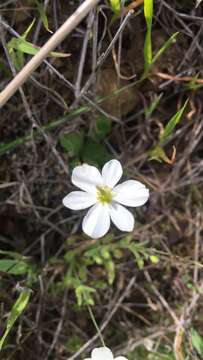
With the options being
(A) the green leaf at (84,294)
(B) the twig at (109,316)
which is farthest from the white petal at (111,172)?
(B) the twig at (109,316)

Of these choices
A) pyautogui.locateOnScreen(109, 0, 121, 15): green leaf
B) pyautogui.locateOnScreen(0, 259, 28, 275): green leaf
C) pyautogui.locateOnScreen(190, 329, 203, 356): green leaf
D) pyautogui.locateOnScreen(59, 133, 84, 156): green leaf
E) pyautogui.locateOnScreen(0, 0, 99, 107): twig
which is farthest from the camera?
pyautogui.locateOnScreen(59, 133, 84, 156): green leaf

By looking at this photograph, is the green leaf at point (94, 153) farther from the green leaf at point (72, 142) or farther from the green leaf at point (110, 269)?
the green leaf at point (110, 269)

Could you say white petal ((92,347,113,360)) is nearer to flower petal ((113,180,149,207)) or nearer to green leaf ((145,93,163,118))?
flower petal ((113,180,149,207))

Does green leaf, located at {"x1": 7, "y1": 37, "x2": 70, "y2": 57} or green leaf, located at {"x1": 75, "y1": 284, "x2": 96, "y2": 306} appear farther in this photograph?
green leaf, located at {"x1": 75, "y1": 284, "x2": 96, "y2": 306}

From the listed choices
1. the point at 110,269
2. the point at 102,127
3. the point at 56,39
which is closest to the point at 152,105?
the point at 102,127

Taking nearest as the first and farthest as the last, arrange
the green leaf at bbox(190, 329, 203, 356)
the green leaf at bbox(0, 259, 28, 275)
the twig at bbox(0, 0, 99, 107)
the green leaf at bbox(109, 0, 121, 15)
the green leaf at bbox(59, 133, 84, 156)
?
the twig at bbox(0, 0, 99, 107), the green leaf at bbox(109, 0, 121, 15), the green leaf at bbox(0, 259, 28, 275), the green leaf at bbox(190, 329, 203, 356), the green leaf at bbox(59, 133, 84, 156)

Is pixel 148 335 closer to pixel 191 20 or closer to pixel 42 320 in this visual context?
pixel 42 320

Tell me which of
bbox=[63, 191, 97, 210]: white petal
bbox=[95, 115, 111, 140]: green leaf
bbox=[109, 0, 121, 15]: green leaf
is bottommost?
bbox=[63, 191, 97, 210]: white petal

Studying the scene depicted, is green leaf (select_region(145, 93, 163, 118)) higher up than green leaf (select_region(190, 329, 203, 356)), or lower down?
higher up

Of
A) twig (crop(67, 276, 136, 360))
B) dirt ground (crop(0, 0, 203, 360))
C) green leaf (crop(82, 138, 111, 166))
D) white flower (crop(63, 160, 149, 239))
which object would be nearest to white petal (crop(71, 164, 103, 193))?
white flower (crop(63, 160, 149, 239))

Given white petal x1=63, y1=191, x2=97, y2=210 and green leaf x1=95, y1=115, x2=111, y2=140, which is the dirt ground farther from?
white petal x1=63, y1=191, x2=97, y2=210
